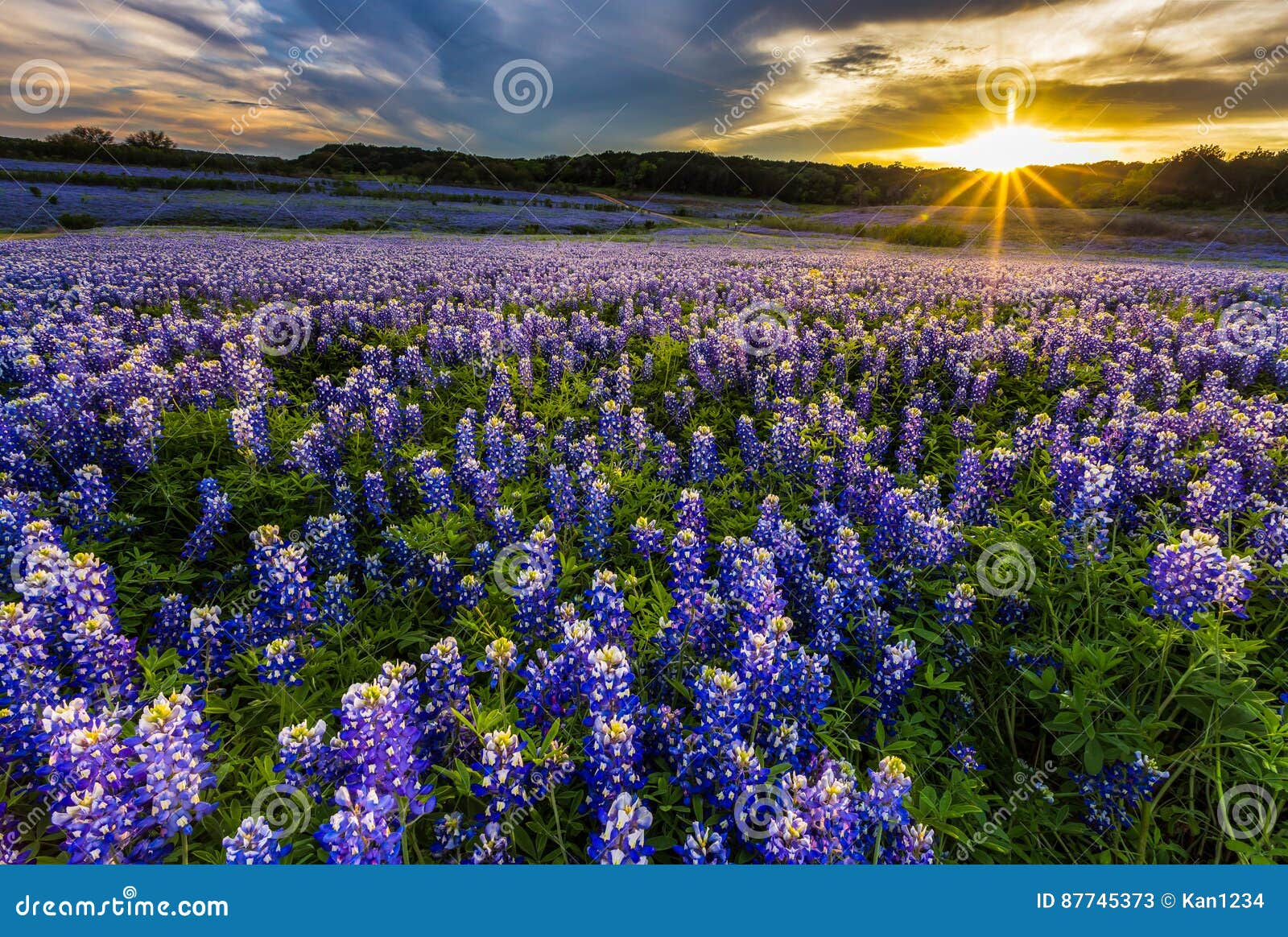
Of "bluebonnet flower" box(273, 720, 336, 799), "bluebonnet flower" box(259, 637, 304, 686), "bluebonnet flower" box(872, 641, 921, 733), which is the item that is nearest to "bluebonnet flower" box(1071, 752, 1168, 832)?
"bluebonnet flower" box(872, 641, 921, 733)

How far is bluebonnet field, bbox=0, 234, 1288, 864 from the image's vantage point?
2.24 m

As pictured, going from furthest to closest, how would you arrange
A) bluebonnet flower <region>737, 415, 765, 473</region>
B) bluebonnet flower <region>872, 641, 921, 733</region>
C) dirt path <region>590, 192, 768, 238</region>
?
dirt path <region>590, 192, 768, 238</region>, bluebonnet flower <region>737, 415, 765, 473</region>, bluebonnet flower <region>872, 641, 921, 733</region>

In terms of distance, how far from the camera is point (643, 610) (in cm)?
340

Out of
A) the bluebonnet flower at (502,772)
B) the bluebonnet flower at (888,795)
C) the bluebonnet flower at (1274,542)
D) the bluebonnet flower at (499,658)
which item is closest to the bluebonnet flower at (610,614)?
the bluebonnet flower at (499,658)

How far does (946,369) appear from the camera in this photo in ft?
24.2

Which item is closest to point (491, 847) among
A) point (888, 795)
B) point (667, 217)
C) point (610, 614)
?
point (610, 614)

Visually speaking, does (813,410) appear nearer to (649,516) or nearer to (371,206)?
(649,516)

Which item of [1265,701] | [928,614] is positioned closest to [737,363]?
[928,614]

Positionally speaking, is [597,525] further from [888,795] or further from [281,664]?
[888,795]

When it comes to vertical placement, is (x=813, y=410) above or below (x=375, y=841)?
above

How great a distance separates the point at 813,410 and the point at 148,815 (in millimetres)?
5277

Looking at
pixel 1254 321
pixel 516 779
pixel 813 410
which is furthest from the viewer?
pixel 1254 321

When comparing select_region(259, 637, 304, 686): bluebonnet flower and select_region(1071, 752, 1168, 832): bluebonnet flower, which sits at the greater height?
select_region(1071, 752, 1168, 832): bluebonnet flower

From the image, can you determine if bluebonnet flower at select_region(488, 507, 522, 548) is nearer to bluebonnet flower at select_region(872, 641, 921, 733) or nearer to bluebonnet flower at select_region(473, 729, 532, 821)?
bluebonnet flower at select_region(473, 729, 532, 821)
